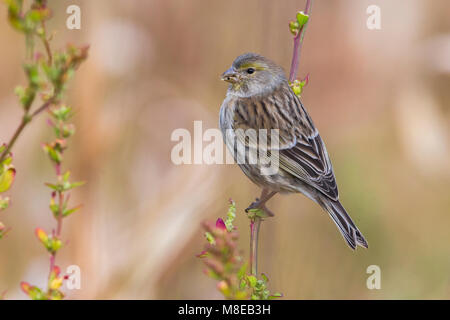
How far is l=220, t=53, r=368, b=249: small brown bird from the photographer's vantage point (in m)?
2.47

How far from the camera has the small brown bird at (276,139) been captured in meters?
2.47

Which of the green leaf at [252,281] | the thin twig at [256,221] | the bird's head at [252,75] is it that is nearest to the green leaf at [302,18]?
the thin twig at [256,221]

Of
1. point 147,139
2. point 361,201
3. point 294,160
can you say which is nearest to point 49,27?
point 147,139

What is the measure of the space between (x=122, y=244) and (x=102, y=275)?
0.19 m

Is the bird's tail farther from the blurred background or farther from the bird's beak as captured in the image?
→ the bird's beak

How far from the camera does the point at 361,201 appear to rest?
3387mm

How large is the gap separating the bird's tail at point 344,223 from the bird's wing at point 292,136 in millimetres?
42

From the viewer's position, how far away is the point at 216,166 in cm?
291

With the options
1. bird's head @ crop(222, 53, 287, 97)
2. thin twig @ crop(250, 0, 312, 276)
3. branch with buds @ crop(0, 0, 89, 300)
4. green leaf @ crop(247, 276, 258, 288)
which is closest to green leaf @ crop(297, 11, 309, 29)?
thin twig @ crop(250, 0, 312, 276)

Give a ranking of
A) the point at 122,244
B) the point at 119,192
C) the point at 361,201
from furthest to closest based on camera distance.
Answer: the point at 361,201 → the point at 119,192 → the point at 122,244

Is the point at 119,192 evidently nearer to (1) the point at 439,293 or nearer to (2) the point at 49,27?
(2) the point at 49,27

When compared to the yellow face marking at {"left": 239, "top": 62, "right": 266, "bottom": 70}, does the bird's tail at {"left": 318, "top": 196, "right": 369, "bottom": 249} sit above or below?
below

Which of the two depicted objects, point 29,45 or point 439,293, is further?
point 439,293

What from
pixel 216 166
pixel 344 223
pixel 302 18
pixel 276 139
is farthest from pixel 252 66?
pixel 302 18
